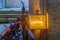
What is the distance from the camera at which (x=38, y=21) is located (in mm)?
2018

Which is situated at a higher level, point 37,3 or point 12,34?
point 37,3

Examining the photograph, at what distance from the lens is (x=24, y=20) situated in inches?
63.7

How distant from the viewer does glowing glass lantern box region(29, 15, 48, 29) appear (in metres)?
2.00

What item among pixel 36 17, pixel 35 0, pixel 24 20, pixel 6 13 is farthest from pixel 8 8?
pixel 24 20

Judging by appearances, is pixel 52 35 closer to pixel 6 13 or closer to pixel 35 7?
pixel 35 7

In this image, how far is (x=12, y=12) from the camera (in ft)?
16.0

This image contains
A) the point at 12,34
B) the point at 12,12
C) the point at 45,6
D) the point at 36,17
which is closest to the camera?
the point at 12,34

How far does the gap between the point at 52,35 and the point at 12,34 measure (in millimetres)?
1032

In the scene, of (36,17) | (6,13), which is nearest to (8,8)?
(6,13)

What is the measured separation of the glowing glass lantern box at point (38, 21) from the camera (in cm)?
200

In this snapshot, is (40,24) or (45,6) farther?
(45,6)

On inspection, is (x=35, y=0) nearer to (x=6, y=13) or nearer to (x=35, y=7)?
(x=35, y=7)

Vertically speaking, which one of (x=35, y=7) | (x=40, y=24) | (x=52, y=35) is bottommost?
(x=52, y=35)

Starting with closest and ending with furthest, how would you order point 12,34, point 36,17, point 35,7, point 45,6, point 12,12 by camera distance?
point 12,34 < point 36,17 < point 45,6 < point 35,7 < point 12,12
